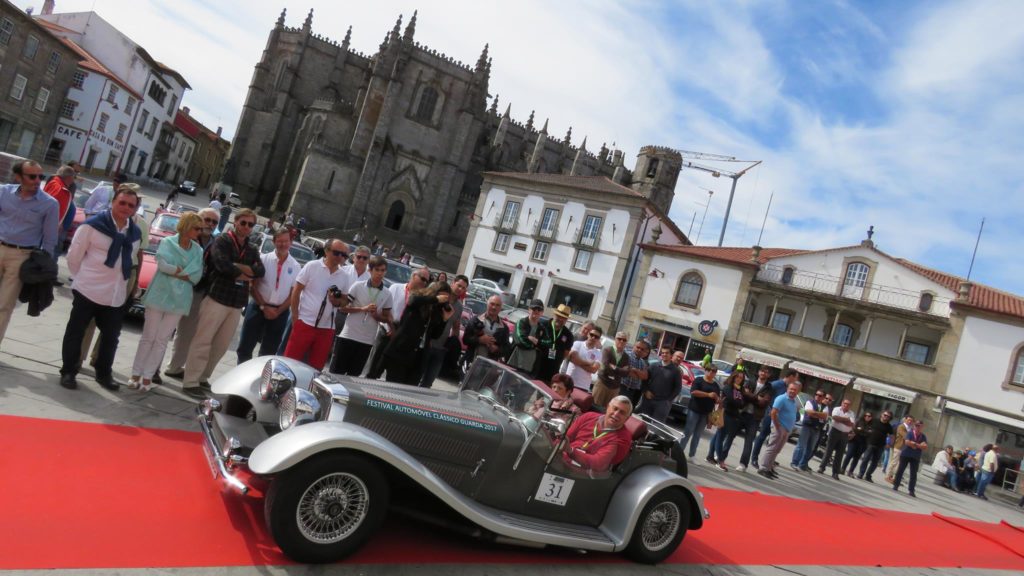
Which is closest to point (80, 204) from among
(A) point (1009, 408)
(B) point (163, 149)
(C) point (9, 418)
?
(C) point (9, 418)

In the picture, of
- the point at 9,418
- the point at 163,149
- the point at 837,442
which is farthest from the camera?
the point at 163,149

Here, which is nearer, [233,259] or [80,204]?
[233,259]

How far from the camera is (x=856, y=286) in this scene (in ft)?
94.0

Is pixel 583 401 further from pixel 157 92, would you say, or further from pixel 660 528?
pixel 157 92

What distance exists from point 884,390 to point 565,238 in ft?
56.5

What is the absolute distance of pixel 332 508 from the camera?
3.62 metres

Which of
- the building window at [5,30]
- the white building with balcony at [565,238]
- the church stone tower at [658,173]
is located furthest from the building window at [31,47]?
the church stone tower at [658,173]

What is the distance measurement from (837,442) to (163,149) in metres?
61.6

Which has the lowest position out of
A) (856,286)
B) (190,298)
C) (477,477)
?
(477,477)

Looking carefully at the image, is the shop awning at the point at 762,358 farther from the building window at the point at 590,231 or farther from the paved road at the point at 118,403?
the paved road at the point at 118,403

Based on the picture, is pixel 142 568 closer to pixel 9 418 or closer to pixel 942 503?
pixel 9 418

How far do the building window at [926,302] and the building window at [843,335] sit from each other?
2.98m

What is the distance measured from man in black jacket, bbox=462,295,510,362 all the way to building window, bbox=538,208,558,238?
26631 mm

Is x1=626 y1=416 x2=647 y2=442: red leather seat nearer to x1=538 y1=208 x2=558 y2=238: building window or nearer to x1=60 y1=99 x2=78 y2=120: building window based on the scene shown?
x1=538 y1=208 x2=558 y2=238: building window
